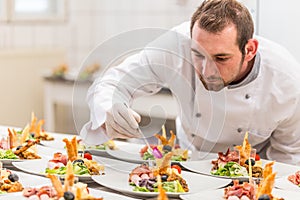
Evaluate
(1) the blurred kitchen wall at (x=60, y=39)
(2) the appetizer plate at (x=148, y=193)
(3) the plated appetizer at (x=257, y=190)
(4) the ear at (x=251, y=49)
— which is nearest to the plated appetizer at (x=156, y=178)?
(2) the appetizer plate at (x=148, y=193)

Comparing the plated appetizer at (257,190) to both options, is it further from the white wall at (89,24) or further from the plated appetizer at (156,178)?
the white wall at (89,24)

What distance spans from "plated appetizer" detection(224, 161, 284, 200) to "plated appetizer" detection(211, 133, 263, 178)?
0.24 metres

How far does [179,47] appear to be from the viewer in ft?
7.13

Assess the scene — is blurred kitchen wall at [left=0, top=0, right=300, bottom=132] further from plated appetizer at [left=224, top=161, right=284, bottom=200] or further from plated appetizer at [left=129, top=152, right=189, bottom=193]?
plated appetizer at [left=224, top=161, right=284, bottom=200]

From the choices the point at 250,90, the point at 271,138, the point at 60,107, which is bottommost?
the point at 60,107

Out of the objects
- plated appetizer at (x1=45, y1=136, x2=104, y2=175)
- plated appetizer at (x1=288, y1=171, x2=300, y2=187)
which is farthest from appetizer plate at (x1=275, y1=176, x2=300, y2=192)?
plated appetizer at (x1=45, y1=136, x2=104, y2=175)

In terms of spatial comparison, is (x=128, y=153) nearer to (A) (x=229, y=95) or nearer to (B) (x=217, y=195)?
(A) (x=229, y=95)

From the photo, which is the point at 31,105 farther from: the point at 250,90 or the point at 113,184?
the point at 113,184

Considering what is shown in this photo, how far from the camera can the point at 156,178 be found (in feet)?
5.49

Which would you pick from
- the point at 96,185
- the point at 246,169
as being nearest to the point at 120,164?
the point at 96,185

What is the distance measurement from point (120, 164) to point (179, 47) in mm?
493

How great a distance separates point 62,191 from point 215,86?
2.37 ft

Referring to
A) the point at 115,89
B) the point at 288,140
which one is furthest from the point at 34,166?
the point at 288,140

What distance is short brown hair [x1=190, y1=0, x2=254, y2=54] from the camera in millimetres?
1980
